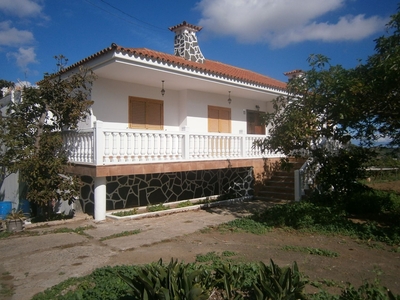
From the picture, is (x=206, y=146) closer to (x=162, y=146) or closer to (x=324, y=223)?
(x=162, y=146)

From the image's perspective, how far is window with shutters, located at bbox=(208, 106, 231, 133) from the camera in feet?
43.0

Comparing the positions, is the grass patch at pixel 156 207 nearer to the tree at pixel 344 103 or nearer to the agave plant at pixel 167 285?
the tree at pixel 344 103

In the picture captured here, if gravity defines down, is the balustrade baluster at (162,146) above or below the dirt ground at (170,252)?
above

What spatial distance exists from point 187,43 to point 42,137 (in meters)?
7.36

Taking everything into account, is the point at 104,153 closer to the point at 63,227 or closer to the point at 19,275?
the point at 63,227

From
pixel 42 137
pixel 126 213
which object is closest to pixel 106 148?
pixel 42 137

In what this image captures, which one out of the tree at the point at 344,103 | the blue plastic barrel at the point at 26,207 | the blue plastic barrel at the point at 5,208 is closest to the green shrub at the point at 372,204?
the tree at the point at 344,103

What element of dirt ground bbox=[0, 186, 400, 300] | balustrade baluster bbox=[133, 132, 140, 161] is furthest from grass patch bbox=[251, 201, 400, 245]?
balustrade baluster bbox=[133, 132, 140, 161]

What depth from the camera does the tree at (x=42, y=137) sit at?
25.6ft

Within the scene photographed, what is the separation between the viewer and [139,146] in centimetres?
858

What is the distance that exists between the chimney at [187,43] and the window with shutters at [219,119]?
2.27 meters

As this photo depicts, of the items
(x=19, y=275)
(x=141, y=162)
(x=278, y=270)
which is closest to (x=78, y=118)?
(x=141, y=162)

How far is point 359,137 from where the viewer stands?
788 cm

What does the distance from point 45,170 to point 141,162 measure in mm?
2369
